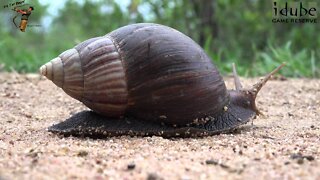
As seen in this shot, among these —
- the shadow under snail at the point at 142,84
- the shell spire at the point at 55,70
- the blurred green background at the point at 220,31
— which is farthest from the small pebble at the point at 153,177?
the blurred green background at the point at 220,31

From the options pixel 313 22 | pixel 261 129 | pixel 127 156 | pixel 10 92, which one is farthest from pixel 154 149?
pixel 313 22

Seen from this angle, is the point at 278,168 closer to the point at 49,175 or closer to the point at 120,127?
the point at 49,175

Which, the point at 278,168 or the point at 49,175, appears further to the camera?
the point at 278,168

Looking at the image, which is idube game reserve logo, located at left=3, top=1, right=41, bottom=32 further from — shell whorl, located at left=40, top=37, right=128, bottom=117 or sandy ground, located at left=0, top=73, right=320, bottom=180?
shell whorl, located at left=40, top=37, right=128, bottom=117

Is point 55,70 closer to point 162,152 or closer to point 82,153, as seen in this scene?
point 82,153

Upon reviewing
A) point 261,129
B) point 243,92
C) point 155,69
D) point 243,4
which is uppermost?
point 243,4
